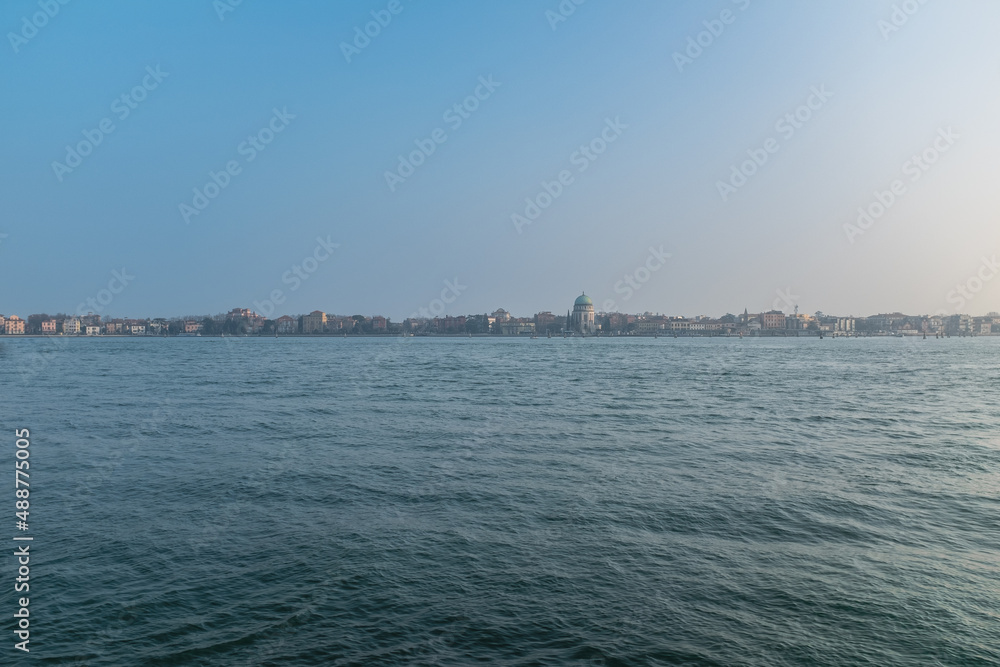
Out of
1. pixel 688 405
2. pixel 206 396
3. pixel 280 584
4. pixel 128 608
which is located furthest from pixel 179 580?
pixel 206 396

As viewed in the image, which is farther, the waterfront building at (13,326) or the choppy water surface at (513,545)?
the waterfront building at (13,326)

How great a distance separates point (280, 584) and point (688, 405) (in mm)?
21265

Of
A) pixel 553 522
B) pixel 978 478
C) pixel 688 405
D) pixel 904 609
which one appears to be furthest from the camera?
pixel 688 405

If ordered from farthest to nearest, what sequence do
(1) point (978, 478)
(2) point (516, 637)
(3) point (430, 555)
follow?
(1) point (978, 478) < (3) point (430, 555) < (2) point (516, 637)

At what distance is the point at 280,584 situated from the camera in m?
7.12

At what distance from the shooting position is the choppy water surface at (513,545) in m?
5.90

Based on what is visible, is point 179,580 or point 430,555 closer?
point 179,580

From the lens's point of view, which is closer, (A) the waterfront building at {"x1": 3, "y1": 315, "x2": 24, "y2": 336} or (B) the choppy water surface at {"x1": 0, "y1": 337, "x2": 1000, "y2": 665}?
(B) the choppy water surface at {"x1": 0, "y1": 337, "x2": 1000, "y2": 665}

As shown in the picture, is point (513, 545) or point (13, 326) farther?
point (13, 326)

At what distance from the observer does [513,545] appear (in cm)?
841

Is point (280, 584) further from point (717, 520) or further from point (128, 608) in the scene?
point (717, 520)

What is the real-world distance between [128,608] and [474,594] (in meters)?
3.64

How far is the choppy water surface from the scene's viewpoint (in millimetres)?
5898

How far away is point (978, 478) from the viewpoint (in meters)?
12.6
